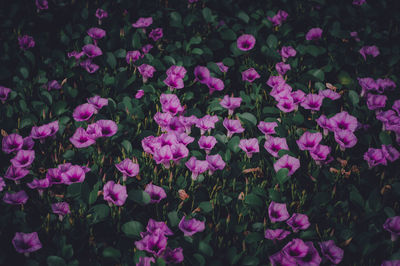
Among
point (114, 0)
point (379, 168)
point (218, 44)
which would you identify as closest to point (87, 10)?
point (114, 0)

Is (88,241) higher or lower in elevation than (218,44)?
lower

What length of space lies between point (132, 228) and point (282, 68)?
114 cm

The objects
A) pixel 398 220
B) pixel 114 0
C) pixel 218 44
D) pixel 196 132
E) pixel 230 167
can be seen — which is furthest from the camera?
pixel 114 0

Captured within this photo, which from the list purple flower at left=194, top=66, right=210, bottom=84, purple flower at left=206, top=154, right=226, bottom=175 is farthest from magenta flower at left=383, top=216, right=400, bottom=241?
purple flower at left=194, top=66, right=210, bottom=84

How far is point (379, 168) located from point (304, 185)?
35 cm

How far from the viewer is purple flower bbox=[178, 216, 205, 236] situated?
3.96 ft

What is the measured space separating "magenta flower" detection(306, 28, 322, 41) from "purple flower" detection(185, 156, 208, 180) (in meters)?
1.17

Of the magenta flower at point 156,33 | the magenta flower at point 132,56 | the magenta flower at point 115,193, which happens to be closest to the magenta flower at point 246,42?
the magenta flower at point 156,33

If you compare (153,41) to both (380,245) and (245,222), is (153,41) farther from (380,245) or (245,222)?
(380,245)

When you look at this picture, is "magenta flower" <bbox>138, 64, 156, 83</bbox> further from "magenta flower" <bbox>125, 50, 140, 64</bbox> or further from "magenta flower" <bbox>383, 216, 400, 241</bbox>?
"magenta flower" <bbox>383, 216, 400, 241</bbox>

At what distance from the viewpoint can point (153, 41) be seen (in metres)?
2.21

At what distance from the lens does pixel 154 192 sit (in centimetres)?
135

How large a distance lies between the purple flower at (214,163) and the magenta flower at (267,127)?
244 millimetres

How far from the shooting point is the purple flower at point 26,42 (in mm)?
2006
